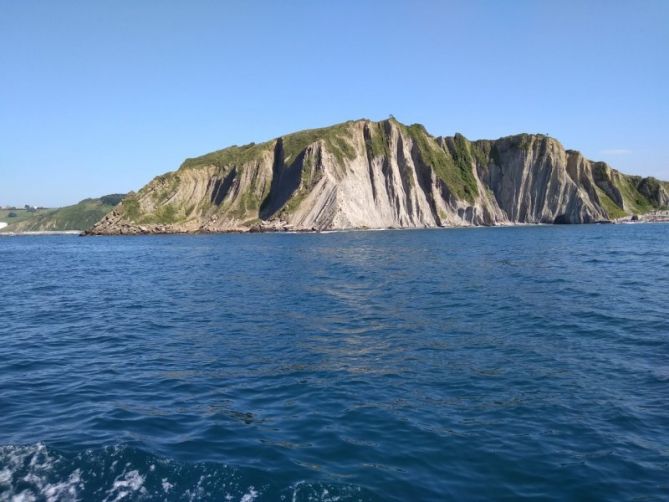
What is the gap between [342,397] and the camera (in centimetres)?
1455

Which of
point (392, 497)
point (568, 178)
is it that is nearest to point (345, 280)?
point (392, 497)

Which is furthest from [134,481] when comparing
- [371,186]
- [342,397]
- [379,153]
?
[379,153]

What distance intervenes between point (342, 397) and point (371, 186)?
149m

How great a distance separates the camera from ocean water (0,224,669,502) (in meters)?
10.1

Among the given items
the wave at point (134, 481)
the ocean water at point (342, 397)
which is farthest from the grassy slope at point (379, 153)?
the wave at point (134, 481)

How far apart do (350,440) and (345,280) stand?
28.2m

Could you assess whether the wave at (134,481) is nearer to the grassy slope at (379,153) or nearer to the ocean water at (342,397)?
the ocean water at (342,397)

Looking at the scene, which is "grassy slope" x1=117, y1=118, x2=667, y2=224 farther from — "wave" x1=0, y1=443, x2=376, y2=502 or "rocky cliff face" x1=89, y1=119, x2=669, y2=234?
"wave" x1=0, y1=443, x2=376, y2=502

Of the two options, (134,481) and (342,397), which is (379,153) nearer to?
(342,397)

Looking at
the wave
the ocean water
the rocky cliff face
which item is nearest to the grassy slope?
the rocky cliff face

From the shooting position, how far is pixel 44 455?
11.0 meters

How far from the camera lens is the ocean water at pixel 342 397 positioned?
1010cm

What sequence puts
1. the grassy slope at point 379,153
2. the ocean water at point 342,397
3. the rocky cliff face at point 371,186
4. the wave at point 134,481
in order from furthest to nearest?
the grassy slope at point 379,153 → the rocky cliff face at point 371,186 → the ocean water at point 342,397 → the wave at point 134,481

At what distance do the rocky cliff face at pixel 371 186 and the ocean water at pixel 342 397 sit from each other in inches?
4609
